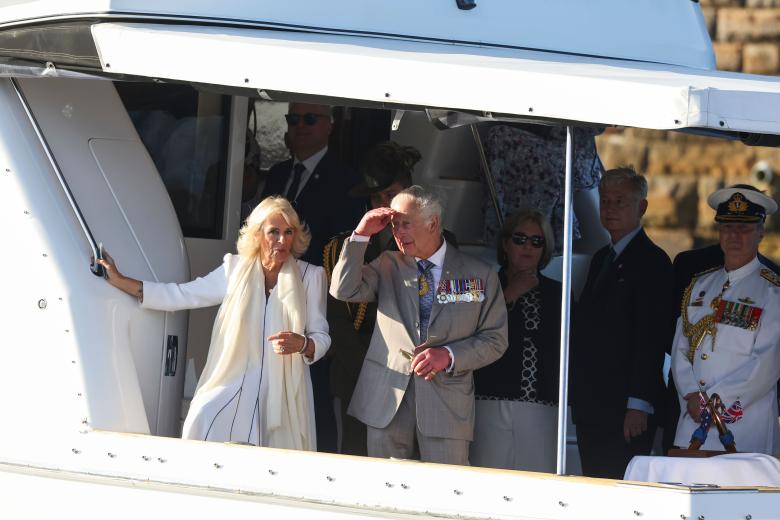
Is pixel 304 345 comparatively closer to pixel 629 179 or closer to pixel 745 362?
pixel 745 362

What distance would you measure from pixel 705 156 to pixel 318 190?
660 inches

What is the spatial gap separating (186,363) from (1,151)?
1133 millimetres

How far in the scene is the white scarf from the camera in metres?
5.06

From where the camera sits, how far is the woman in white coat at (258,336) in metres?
5.04

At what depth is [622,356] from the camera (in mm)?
5762

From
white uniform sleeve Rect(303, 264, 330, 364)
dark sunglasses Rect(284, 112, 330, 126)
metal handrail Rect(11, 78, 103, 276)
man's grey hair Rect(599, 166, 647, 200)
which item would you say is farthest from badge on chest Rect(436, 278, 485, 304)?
dark sunglasses Rect(284, 112, 330, 126)

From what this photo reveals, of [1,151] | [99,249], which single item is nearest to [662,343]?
[99,249]

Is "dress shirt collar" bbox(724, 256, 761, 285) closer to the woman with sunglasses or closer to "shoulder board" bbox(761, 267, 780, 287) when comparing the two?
"shoulder board" bbox(761, 267, 780, 287)

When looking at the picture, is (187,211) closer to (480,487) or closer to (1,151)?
(1,151)

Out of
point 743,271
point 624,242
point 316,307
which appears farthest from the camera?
point 624,242

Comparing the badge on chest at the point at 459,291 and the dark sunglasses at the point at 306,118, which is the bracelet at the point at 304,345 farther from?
the dark sunglasses at the point at 306,118

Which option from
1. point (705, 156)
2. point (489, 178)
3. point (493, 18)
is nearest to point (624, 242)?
point (489, 178)

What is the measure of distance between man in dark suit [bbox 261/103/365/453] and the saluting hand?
0.89 m

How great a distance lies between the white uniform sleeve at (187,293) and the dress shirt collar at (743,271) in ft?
6.29
